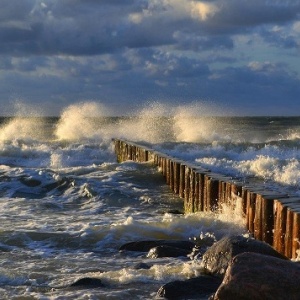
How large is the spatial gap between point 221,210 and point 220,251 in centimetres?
387

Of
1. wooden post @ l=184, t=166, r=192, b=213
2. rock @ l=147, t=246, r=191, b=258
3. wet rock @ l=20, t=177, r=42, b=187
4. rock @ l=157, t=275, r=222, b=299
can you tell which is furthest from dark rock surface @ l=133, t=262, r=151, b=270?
wet rock @ l=20, t=177, r=42, b=187

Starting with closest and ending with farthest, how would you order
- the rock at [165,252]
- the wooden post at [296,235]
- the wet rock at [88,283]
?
the wet rock at [88,283], the wooden post at [296,235], the rock at [165,252]

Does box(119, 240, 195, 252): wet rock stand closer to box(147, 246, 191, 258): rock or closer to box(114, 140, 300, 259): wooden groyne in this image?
box(147, 246, 191, 258): rock

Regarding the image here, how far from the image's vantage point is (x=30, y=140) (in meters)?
36.3

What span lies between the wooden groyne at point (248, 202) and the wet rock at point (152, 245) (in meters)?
0.96

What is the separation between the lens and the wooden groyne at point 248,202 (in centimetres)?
793

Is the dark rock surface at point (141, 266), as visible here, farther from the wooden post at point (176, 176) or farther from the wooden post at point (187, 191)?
the wooden post at point (176, 176)

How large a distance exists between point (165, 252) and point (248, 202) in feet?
5.66

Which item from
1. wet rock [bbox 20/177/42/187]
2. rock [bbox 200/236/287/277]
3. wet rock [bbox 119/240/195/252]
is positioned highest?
rock [bbox 200/236/287/277]

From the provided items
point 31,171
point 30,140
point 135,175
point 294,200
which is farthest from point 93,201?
point 30,140

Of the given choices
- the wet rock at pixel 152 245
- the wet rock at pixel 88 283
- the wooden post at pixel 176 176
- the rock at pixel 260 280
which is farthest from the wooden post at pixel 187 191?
the rock at pixel 260 280

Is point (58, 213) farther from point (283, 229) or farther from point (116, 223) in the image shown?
point (283, 229)

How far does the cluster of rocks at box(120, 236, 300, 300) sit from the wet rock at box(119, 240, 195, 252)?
0.40 ft

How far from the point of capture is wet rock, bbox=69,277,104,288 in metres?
7.15
